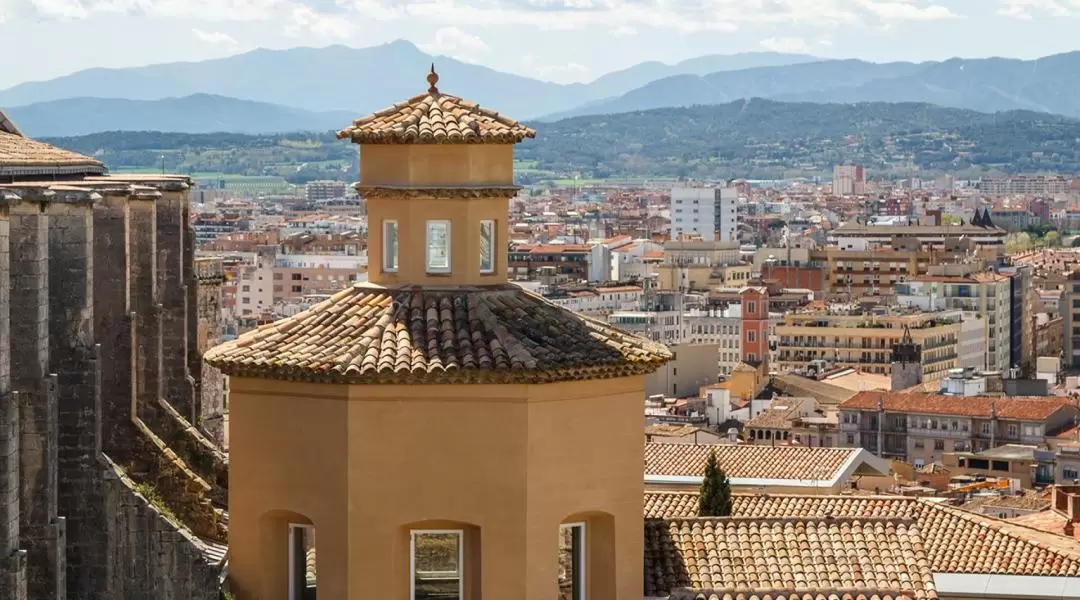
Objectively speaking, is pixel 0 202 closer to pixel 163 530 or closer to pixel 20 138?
pixel 163 530

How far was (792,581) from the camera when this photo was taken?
16.2 meters

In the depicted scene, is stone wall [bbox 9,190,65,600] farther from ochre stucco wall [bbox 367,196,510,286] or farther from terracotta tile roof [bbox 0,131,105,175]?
terracotta tile roof [bbox 0,131,105,175]

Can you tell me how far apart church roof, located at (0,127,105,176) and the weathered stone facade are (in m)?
0.49

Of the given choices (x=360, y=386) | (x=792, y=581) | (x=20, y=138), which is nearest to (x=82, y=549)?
(x=360, y=386)

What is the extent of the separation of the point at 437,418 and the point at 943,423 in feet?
216

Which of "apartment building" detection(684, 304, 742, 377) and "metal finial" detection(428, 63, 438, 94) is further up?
"metal finial" detection(428, 63, 438, 94)

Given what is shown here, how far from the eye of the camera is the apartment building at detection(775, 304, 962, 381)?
117062 mm

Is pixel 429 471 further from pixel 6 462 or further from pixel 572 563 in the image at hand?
pixel 6 462

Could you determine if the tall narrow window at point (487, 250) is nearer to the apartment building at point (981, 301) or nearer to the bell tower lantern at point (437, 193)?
the bell tower lantern at point (437, 193)

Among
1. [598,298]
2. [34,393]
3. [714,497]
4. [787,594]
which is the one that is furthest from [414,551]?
[598,298]

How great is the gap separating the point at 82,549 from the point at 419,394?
152 inches

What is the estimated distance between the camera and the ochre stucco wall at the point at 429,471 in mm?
14781

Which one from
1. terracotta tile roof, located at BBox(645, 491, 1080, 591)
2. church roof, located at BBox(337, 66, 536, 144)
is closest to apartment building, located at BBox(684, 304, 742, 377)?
terracotta tile roof, located at BBox(645, 491, 1080, 591)

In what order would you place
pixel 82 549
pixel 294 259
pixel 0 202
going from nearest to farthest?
pixel 0 202 → pixel 82 549 → pixel 294 259
